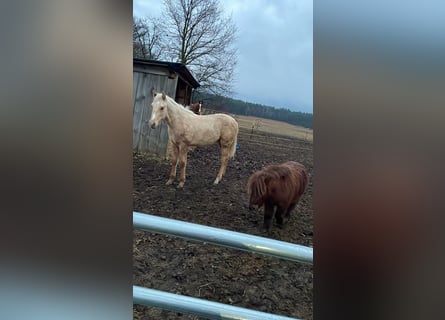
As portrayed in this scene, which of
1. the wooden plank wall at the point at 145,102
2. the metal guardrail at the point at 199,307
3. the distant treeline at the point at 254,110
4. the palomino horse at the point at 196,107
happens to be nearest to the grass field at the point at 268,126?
the distant treeline at the point at 254,110

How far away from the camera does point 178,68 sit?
994 millimetres

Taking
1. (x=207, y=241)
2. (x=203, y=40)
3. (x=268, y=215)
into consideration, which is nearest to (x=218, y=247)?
(x=207, y=241)

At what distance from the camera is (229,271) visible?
96 cm

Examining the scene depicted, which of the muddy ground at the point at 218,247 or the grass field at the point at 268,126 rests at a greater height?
the grass field at the point at 268,126

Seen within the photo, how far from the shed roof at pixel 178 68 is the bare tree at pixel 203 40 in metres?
0.02

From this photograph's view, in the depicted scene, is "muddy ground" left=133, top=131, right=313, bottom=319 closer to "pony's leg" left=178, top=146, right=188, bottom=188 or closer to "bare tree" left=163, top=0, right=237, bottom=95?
"pony's leg" left=178, top=146, right=188, bottom=188

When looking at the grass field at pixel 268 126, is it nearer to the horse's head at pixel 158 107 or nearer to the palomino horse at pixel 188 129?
the palomino horse at pixel 188 129

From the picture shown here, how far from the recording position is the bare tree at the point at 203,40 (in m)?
0.96

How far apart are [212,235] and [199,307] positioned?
210 mm

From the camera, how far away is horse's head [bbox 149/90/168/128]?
39.1 inches

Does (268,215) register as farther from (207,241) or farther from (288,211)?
(207,241)
